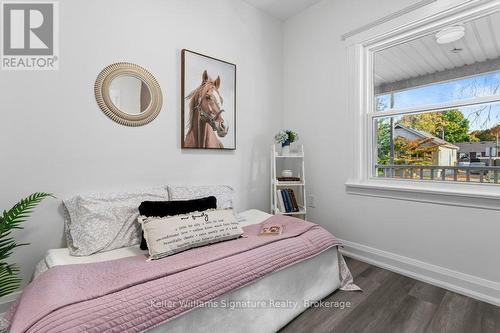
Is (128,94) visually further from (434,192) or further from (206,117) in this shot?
(434,192)

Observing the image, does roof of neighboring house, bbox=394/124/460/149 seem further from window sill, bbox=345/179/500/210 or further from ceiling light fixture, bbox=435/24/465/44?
ceiling light fixture, bbox=435/24/465/44

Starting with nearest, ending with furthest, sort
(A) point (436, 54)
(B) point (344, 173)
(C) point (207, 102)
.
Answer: (A) point (436, 54), (C) point (207, 102), (B) point (344, 173)

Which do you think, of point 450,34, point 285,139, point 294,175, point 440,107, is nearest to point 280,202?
point 294,175

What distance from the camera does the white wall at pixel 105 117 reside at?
1.70 m

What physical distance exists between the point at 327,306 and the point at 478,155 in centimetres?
171

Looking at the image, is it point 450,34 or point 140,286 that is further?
A: point 450,34

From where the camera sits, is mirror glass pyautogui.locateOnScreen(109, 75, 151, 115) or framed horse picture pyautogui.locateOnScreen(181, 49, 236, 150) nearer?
mirror glass pyautogui.locateOnScreen(109, 75, 151, 115)

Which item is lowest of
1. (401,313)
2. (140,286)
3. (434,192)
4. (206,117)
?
(401,313)

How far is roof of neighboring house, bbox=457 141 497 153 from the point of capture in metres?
1.96

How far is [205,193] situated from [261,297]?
1.11m

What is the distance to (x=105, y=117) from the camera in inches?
78.1

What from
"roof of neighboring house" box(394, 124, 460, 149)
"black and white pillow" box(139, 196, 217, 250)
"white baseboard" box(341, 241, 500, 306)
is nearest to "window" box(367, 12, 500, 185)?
"roof of neighboring house" box(394, 124, 460, 149)

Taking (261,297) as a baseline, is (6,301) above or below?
below

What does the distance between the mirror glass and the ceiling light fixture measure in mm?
2578
